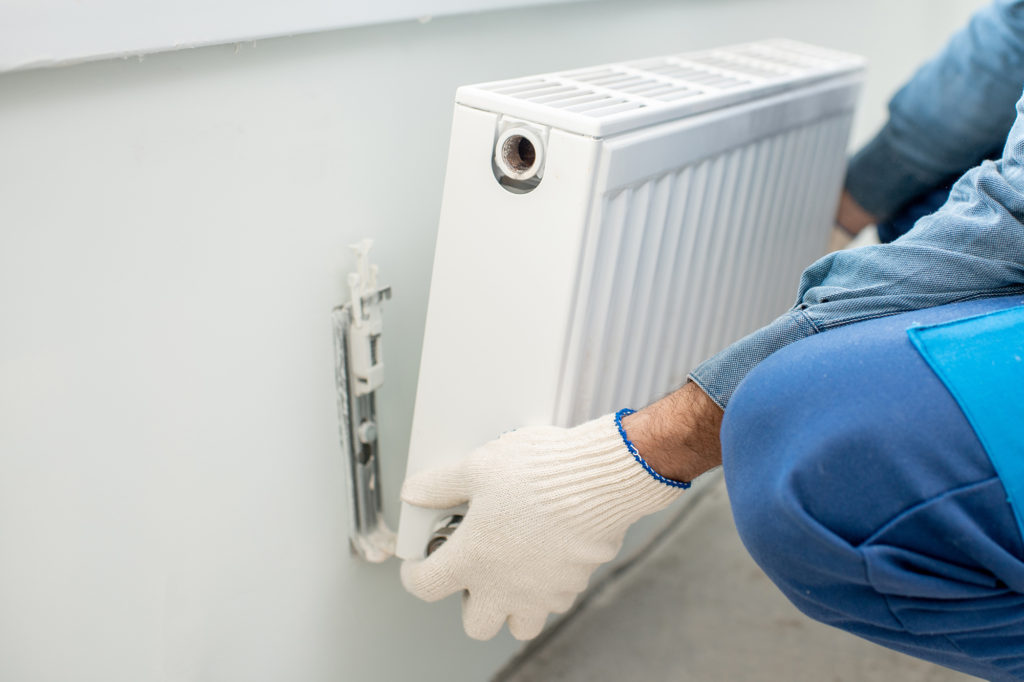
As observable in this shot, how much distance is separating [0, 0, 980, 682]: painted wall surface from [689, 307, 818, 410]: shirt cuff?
0.26m

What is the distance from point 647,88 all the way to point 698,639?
66cm

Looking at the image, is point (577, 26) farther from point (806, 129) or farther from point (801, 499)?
point (801, 499)

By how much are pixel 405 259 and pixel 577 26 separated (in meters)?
0.26

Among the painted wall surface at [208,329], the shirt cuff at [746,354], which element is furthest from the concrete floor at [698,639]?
the shirt cuff at [746,354]

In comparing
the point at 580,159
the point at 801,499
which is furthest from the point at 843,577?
the point at 580,159

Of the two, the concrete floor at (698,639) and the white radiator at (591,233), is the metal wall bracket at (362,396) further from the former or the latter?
the concrete floor at (698,639)

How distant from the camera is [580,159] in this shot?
0.51 m

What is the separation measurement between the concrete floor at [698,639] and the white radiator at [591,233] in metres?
0.39

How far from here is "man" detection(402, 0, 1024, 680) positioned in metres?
0.40

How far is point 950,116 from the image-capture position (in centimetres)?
84

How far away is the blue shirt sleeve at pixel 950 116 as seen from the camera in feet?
2.62

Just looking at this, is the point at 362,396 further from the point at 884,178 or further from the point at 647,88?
the point at 884,178

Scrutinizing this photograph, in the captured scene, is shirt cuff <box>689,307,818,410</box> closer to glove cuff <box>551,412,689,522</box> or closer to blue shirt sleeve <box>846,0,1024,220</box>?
glove cuff <box>551,412,689,522</box>

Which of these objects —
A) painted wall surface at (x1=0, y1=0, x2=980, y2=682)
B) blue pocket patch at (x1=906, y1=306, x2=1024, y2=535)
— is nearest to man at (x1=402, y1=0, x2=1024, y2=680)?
blue pocket patch at (x1=906, y1=306, x2=1024, y2=535)
